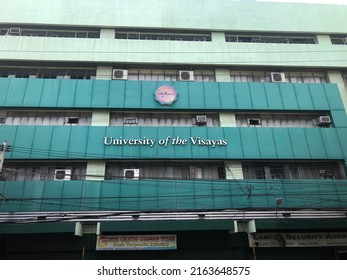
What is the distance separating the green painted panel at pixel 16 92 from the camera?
17288 millimetres

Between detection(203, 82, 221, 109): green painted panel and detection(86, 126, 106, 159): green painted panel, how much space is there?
6446 millimetres

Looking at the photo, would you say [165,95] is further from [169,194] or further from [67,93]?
[169,194]

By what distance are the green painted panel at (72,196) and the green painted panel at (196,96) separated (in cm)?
786

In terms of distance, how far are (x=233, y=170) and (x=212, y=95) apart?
485 centimetres

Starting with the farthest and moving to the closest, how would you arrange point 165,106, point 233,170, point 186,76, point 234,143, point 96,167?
point 186,76, point 165,106, point 234,143, point 233,170, point 96,167

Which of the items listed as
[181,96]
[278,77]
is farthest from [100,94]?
[278,77]

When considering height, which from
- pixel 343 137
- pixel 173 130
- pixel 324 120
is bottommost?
pixel 343 137

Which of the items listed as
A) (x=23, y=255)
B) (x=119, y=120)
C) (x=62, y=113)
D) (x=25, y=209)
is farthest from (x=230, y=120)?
(x=23, y=255)

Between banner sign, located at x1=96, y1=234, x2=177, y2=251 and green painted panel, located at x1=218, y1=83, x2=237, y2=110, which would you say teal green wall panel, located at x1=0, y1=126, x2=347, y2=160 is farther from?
banner sign, located at x1=96, y1=234, x2=177, y2=251

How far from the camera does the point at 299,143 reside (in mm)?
17531

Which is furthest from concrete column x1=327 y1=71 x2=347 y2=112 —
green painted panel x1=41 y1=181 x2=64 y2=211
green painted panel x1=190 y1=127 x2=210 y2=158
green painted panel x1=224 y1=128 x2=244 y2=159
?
green painted panel x1=41 y1=181 x2=64 y2=211

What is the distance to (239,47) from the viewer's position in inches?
788

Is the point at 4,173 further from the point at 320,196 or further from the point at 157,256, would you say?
the point at 320,196

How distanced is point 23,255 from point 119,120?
8.68 metres
